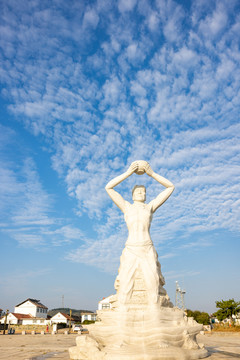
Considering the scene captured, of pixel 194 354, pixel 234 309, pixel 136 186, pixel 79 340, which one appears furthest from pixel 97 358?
pixel 234 309

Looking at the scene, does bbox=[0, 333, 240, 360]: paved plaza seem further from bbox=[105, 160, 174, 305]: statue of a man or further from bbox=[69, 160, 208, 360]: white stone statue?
bbox=[105, 160, 174, 305]: statue of a man

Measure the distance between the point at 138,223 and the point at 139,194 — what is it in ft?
3.78

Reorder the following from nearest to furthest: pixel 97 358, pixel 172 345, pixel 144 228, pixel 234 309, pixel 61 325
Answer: pixel 97 358 → pixel 172 345 → pixel 144 228 → pixel 234 309 → pixel 61 325

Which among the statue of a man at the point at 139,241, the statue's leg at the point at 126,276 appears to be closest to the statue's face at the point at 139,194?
the statue of a man at the point at 139,241

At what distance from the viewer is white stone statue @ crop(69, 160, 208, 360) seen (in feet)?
22.2

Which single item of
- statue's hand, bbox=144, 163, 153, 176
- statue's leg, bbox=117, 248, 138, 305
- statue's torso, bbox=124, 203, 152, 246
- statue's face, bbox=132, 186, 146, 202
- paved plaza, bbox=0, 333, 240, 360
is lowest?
paved plaza, bbox=0, 333, 240, 360

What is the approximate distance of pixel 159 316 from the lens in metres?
7.52

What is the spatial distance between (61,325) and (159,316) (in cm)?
3890

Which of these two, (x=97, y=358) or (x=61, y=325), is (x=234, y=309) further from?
(x=97, y=358)

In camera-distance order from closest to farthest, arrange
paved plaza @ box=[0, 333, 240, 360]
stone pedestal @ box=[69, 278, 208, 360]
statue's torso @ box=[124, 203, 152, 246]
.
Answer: stone pedestal @ box=[69, 278, 208, 360], paved plaza @ box=[0, 333, 240, 360], statue's torso @ box=[124, 203, 152, 246]

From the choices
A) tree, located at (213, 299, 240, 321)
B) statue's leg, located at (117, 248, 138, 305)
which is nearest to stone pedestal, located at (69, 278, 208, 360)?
statue's leg, located at (117, 248, 138, 305)

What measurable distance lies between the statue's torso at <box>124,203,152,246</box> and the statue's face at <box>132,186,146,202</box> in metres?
0.29

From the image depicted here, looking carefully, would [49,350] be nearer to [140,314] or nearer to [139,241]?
[140,314]

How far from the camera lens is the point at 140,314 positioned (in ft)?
24.6
